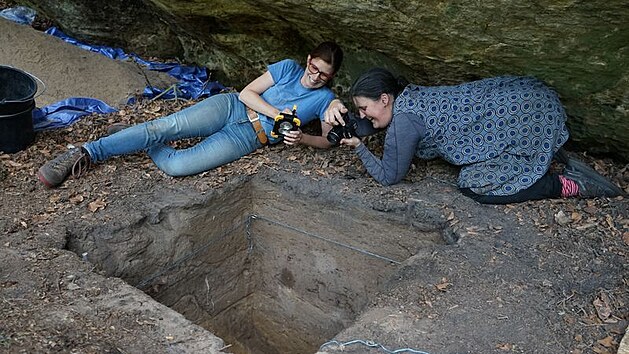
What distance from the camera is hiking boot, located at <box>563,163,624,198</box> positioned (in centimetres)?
511

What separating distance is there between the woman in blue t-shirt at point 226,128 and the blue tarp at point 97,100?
0.81 meters

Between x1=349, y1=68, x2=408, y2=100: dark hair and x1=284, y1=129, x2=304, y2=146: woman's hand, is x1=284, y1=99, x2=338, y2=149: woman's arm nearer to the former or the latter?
x1=284, y1=129, x2=304, y2=146: woman's hand

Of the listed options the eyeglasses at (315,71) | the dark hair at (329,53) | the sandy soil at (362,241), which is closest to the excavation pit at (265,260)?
the sandy soil at (362,241)

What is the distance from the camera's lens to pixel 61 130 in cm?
629

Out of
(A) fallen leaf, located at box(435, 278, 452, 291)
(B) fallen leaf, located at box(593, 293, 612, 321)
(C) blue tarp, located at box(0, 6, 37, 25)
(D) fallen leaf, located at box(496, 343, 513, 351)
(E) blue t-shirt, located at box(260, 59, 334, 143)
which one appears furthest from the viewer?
(C) blue tarp, located at box(0, 6, 37, 25)

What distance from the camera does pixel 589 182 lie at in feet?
16.8

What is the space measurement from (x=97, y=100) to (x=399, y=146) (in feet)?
9.92

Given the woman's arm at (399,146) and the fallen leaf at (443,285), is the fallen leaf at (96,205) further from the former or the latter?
the fallen leaf at (443,285)

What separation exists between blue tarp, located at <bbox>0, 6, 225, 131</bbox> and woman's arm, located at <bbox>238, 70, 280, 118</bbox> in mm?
1326

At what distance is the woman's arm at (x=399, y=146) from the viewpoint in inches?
199

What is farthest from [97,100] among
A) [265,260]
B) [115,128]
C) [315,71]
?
[315,71]

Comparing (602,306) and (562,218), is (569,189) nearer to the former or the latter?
(562,218)

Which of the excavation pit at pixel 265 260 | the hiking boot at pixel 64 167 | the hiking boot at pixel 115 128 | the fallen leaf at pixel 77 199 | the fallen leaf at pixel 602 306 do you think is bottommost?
the excavation pit at pixel 265 260

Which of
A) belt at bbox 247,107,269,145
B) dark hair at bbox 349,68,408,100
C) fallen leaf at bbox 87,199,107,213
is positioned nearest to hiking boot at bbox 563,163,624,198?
dark hair at bbox 349,68,408,100
